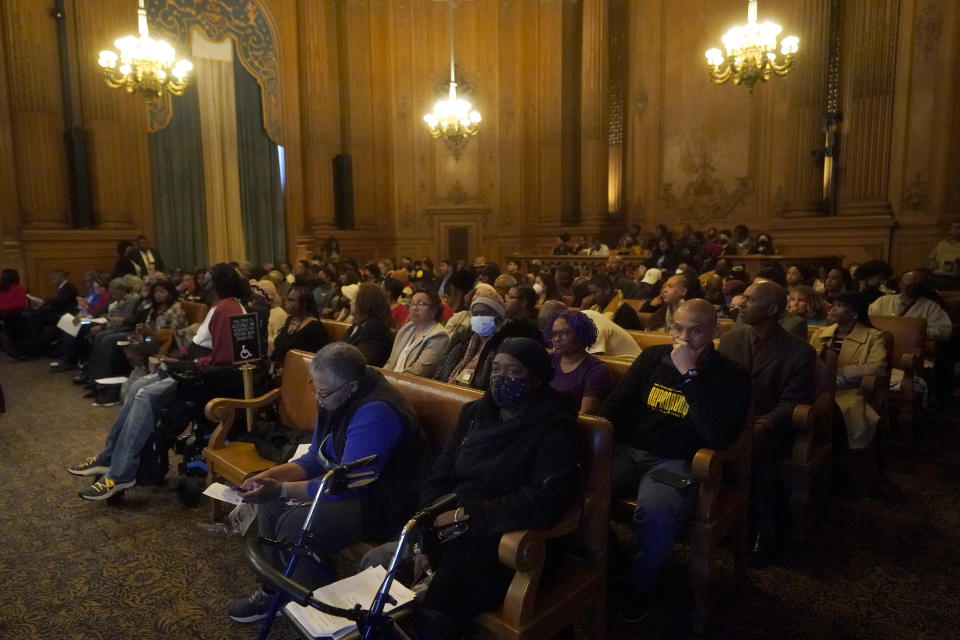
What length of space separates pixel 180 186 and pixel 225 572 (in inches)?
438

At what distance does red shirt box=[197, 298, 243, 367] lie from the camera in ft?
14.3

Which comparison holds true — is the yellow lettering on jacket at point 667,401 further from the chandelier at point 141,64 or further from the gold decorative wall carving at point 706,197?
the gold decorative wall carving at point 706,197

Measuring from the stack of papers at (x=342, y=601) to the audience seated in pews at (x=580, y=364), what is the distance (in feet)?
4.48

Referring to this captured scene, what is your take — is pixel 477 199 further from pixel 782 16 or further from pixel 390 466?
pixel 390 466

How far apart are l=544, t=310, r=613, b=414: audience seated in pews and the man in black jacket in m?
0.16

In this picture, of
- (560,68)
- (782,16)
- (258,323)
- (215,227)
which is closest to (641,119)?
(560,68)

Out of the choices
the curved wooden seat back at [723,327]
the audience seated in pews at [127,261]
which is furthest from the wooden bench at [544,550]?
the audience seated in pews at [127,261]

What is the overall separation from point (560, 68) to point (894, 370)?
10.1m

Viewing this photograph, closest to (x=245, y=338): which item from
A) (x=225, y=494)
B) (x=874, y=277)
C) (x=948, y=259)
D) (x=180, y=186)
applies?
(x=225, y=494)

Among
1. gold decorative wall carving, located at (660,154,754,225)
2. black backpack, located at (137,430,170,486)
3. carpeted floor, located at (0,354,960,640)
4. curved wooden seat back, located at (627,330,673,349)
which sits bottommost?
carpeted floor, located at (0,354,960,640)

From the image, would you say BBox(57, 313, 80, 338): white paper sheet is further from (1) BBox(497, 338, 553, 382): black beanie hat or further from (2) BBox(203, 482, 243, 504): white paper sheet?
(1) BBox(497, 338, 553, 382): black beanie hat

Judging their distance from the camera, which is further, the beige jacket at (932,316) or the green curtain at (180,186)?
the green curtain at (180,186)

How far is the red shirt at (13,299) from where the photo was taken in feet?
29.3

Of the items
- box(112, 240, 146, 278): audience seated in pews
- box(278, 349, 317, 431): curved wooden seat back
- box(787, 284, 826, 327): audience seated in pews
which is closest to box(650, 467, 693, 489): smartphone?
box(278, 349, 317, 431): curved wooden seat back
